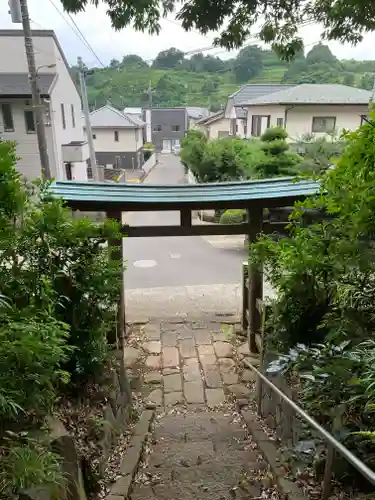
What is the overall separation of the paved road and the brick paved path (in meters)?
3.05

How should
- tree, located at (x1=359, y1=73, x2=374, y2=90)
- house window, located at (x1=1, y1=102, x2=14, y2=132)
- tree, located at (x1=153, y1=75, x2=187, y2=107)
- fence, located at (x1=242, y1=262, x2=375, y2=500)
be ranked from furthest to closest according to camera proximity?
1. tree, located at (x1=153, y1=75, x2=187, y2=107)
2. tree, located at (x1=359, y1=73, x2=374, y2=90)
3. house window, located at (x1=1, y1=102, x2=14, y2=132)
4. fence, located at (x1=242, y1=262, x2=375, y2=500)

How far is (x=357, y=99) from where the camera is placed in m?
16.5

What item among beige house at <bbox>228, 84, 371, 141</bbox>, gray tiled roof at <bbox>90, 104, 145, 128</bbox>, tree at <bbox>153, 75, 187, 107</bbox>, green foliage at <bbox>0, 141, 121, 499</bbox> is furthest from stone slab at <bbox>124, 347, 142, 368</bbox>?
tree at <bbox>153, 75, 187, 107</bbox>

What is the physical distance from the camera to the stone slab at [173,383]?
5.42m

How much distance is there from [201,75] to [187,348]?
3472cm

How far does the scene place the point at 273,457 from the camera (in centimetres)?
327

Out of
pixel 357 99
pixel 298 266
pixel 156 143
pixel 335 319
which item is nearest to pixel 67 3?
pixel 298 266

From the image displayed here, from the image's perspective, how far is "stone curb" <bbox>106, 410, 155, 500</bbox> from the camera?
3037 millimetres

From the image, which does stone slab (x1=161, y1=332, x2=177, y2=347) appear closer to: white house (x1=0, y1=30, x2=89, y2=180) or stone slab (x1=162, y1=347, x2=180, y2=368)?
stone slab (x1=162, y1=347, x2=180, y2=368)

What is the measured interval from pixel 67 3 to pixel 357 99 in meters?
16.2

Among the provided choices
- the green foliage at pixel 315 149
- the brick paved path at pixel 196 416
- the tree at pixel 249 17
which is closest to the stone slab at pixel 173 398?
the brick paved path at pixel 196 416

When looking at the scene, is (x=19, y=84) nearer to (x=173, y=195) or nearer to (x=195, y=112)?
(x=173, y=195)

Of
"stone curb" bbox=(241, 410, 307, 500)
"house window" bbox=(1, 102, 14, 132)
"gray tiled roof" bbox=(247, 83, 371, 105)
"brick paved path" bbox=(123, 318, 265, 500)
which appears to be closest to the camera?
"stone curb" bbox=(241, 410, 307, 500)

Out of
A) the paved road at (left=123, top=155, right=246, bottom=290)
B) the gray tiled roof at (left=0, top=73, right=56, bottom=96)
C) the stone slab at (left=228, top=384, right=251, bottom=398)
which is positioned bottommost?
the paved road at (left=123, top=155, right=246, bottom=290)
